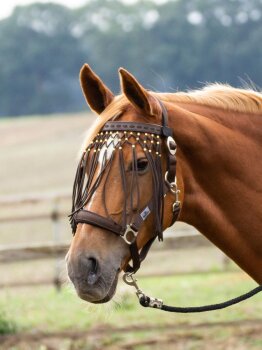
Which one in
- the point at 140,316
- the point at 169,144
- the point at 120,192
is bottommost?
the point at 140,316

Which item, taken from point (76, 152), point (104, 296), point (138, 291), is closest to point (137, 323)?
point (138, 291)

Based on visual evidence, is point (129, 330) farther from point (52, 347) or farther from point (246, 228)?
point (246, 228)

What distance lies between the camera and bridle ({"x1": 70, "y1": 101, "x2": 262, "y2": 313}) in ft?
11.0

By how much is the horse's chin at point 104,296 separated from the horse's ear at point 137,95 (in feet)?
2.44

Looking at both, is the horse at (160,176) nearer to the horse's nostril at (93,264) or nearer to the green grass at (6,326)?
the horse's nostril at (93,264)

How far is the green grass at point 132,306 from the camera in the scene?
25.4ft

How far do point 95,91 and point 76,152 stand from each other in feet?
95.5

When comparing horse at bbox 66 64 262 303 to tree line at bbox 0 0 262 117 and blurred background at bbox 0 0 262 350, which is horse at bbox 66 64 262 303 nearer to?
blurred background at bbox 0 0 262 350

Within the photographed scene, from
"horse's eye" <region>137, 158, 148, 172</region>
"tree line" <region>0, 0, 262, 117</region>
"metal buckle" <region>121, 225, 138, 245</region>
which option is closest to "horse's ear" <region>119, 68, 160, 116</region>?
"horse's eye" <region>137, 158, 148, 172</region>

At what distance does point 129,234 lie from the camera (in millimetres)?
3361

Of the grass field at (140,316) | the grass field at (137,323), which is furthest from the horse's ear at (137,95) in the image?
the grass field at (137,323)

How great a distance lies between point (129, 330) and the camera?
731cm

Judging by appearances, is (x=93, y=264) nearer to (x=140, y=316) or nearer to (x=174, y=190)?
(x=174, y=190)

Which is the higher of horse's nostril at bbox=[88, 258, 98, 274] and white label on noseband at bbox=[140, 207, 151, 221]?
white label on noseband at bbox=[140, 207, 151, 221]
